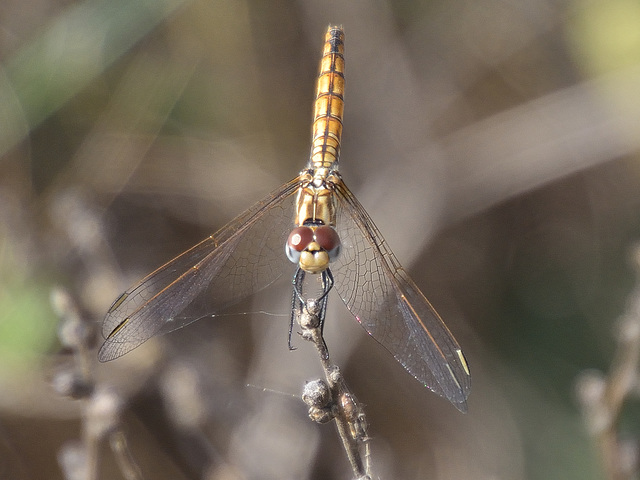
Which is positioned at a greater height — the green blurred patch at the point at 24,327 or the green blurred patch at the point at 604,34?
the green blurred patch at the point at 604,34

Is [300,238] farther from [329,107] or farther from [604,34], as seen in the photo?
[604,34]

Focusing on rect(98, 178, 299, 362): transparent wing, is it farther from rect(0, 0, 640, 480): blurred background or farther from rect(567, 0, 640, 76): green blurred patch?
rect(567, 0, 640, 76): green blurred patch

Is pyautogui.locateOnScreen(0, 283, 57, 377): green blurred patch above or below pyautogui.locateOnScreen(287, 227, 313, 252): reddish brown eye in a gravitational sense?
above

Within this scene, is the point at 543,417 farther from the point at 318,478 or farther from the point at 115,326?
the point at 115,326

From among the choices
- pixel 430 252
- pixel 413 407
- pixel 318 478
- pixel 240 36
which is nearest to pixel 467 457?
pixel 413 407

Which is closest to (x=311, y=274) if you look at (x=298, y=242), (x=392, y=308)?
(x=298, y=242)

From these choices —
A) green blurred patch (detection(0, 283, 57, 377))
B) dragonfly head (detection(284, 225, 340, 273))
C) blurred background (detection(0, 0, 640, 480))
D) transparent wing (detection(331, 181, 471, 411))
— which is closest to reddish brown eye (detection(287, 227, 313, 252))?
dragonfly head (detection(284, 225, 340, 273))

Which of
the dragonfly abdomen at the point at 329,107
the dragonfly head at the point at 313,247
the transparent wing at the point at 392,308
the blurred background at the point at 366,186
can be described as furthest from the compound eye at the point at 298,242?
the blurred background at the point at 366,186

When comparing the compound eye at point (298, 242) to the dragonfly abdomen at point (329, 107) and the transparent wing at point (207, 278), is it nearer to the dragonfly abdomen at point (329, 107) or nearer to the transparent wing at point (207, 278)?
the transparent wing at point (207, 278)

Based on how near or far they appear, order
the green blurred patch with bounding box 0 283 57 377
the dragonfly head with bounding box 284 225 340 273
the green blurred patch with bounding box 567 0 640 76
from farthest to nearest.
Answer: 1. the green blurred patch with bounding box 567 0 640 76
2. the green blurred patch with bounding box 0 283 57 377
3. the dragonfly head with bounding box 284 225 340 273
